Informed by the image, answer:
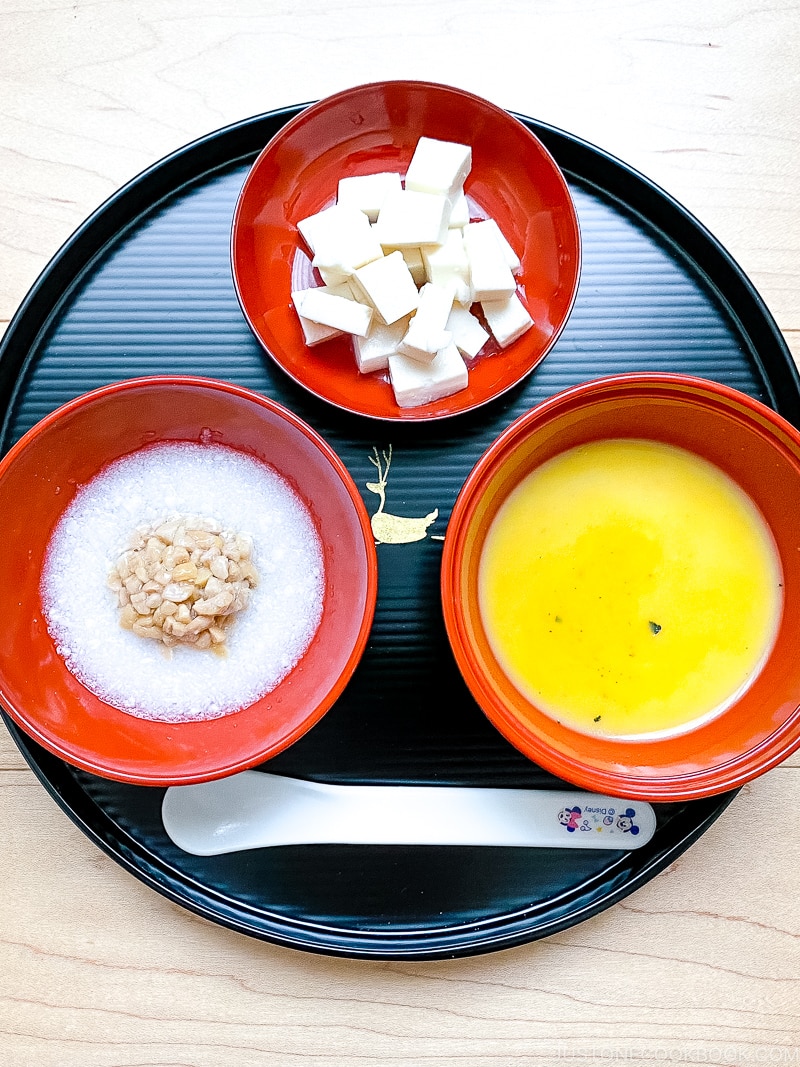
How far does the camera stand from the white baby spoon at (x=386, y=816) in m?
1.02

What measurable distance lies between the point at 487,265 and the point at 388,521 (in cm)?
36

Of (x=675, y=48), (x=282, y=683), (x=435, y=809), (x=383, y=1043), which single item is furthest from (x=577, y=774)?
(x=675, y=48)

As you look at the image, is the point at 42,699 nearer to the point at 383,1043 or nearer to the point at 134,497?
the point at 134,497

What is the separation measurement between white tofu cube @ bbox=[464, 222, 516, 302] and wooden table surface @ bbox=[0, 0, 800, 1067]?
247mm

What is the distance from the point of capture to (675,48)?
3.74ft

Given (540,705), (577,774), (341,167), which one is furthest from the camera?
(341,167)

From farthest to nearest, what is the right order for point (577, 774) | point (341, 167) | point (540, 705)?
point (341, 167)
point (540, 705)
point (577, 774)

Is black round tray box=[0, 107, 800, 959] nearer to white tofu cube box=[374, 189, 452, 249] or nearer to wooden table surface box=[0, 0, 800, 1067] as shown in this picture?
wooden table surface box=[0, 0, 800, 1067]

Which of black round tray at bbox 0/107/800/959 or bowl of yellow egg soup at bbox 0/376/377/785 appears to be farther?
black round tray at bbox 0/107/800/959

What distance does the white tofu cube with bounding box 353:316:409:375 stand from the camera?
1027mm

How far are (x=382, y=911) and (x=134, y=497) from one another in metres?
0.65

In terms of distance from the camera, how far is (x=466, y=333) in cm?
104

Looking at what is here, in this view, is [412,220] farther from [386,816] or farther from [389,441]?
[386,816]

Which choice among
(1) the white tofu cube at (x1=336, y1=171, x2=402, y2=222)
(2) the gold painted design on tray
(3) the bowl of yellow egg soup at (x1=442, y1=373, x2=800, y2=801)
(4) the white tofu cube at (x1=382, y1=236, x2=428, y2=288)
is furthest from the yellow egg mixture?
(1) the white tofu cube at (x1=336, y1=171, x2=402, y2=222)
